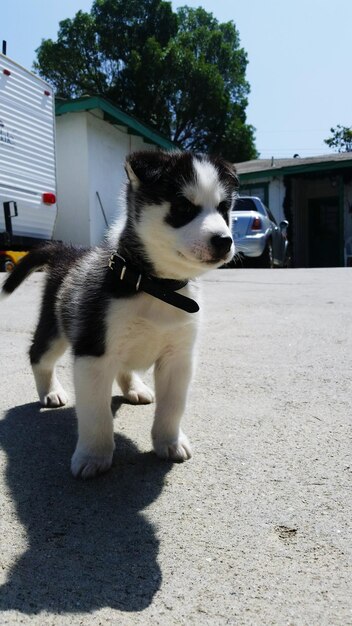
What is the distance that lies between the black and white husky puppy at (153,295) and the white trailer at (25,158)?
26.0 ft

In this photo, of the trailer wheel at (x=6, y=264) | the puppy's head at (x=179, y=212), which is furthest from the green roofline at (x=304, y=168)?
the puppy's head at (x=179, y=212)

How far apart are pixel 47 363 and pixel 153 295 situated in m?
1.10

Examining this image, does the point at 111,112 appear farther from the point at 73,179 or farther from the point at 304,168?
the point at 304,168

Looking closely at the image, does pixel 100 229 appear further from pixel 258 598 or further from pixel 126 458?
pixel 258 598

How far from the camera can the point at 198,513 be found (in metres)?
1.98

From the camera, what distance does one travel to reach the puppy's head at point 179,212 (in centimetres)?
221

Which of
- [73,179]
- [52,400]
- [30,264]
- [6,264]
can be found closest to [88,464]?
[52,400]

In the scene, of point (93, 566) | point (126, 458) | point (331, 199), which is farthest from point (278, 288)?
point (331, 199)

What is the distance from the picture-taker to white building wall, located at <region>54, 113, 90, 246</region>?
15.0m

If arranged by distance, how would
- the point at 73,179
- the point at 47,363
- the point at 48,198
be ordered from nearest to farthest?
the point at 47,363, the point at 48,198, the point at 73,179

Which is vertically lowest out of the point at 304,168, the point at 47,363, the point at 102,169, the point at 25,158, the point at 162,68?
the point at 47,363

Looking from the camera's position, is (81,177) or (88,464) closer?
(88,464)

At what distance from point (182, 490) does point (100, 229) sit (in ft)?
46.1

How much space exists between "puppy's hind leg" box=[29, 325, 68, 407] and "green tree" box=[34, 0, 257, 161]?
2993cm
